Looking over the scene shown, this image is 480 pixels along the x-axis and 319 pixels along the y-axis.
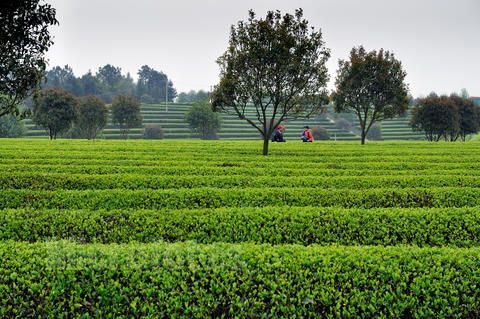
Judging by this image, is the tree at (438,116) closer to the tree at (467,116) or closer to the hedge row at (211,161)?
the tree at (467,116)

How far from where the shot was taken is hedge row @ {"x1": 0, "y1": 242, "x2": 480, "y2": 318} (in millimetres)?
5375

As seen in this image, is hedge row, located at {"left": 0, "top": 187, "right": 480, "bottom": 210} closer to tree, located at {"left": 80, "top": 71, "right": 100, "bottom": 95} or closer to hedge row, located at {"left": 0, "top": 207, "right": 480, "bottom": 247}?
hedge row, located at {"left": 0, "top": 207, "right": 480, "bottom": 247}

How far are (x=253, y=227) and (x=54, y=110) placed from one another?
145ft

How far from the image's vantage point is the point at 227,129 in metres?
112

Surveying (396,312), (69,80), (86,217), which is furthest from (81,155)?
(69,80)

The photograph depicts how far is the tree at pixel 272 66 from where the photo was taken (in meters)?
21.3

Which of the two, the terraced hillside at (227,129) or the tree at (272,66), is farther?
the terraced hillside at (227,129)

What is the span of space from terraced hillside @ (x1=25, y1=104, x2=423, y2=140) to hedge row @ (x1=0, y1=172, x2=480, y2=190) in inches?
3258

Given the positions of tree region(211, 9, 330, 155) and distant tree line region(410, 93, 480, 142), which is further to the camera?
distant tree line region(410, 93, 480, 142)

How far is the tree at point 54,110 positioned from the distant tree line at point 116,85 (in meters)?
88.8

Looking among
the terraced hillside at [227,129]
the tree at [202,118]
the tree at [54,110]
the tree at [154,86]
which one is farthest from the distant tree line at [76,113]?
the tree at [154,86]

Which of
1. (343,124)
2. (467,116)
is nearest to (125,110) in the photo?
(467,116)

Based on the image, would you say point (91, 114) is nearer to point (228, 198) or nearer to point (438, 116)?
point (438, 116)

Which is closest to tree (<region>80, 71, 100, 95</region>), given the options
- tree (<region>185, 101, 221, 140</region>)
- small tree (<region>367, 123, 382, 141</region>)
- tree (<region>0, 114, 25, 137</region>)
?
tree (<region>0, 114, 25, 137</region>)
